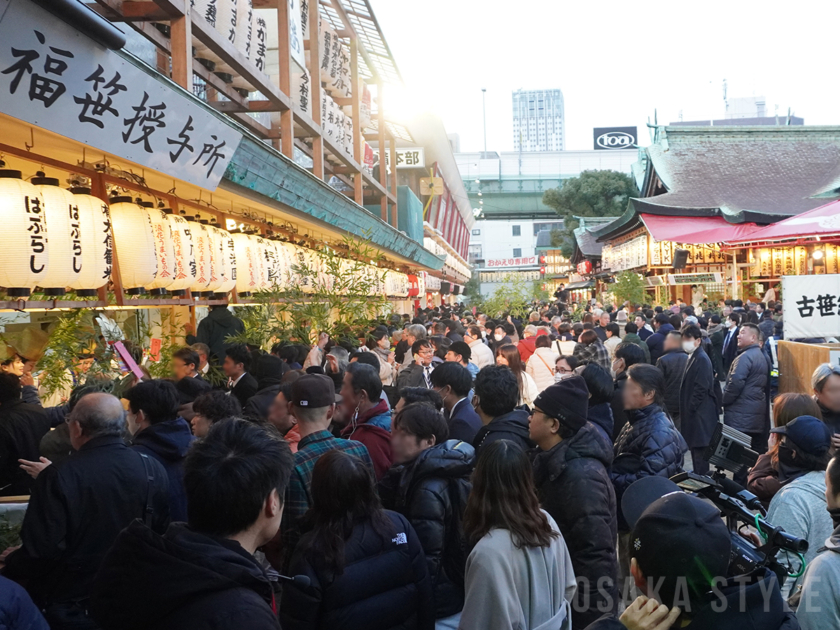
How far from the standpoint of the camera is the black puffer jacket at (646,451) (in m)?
4.62

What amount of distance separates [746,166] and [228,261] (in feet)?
94.3

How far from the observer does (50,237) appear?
481 centimetres

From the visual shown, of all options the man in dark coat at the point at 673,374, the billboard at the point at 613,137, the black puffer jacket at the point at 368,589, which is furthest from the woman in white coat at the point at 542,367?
the billboard at the point at 613,137

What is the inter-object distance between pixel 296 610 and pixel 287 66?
851 centimetres

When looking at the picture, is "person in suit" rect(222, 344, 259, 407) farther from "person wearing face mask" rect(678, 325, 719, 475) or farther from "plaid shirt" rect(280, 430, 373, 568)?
"person wearing face mask" rect(678, 325, 719, 475)

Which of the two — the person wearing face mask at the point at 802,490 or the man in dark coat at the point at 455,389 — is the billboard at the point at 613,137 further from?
the person wearing face mask at the point at 802,490

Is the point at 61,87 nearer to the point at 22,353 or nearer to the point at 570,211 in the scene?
the point at 22,353

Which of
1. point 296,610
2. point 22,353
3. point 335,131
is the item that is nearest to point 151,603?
point 296,610

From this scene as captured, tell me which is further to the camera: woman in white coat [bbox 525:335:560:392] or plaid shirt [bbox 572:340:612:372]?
plaid shirt [bbox 572:340:612:372]

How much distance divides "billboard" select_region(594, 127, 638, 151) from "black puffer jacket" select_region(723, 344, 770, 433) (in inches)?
3378

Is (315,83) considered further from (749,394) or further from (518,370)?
(749,394)

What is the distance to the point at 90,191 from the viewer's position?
18.5 feet

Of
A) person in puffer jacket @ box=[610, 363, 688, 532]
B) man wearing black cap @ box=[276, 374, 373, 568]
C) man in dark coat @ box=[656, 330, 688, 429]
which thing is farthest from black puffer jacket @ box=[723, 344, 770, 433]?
man wearing black cap @ box=[276, 374, 373, 568]

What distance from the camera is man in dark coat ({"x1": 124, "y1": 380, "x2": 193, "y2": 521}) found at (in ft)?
12.8
